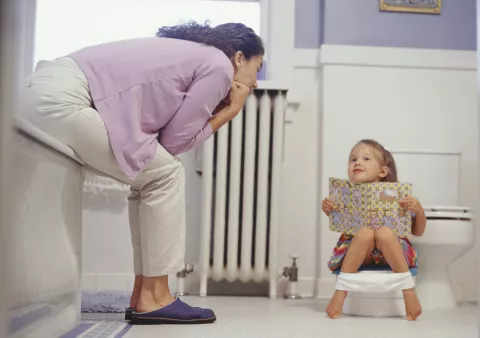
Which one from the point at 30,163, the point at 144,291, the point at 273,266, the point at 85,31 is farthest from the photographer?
the point at 85,31

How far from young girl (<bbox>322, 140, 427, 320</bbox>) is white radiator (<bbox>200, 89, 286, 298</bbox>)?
0.43 meters

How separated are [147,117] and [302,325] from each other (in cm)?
67

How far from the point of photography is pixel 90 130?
133cm

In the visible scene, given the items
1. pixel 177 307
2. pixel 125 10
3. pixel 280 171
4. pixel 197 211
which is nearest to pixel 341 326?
pixel 177 307

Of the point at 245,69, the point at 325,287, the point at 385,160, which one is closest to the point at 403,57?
the point at 385,160

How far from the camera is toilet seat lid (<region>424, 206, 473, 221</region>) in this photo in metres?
2.12

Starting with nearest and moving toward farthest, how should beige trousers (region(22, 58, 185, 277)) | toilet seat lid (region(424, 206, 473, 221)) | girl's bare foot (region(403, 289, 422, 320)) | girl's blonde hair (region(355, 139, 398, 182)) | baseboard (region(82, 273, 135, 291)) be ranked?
beige trousers (region(22, 58, 185, 277)) → girl's bare foot (region(403, 289, 422, 320)) → girl's blonde hair (region(355, 139, 398, 182)) → toilet seat lid (region(424, 206, 473, 221)) → baseboard (region(82, 273, 135, 291))

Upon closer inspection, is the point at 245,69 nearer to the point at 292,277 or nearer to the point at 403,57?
the point at 292,277

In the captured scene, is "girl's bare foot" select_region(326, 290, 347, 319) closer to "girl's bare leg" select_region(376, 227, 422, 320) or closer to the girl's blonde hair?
"girl's bare leg" select_region(376, 227, 422, 320)

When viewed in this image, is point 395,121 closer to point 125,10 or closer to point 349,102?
point 349,102

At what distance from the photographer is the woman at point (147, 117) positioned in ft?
4.34

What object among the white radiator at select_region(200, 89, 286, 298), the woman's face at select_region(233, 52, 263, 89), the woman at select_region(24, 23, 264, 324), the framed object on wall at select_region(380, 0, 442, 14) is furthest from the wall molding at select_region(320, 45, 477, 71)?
the woman at select_region(24, 23, 264, 324)

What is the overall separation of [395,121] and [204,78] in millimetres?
1325

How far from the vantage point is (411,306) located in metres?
1.74
